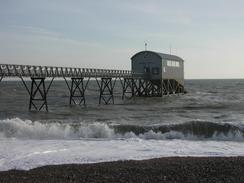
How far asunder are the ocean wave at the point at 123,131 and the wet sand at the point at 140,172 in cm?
729

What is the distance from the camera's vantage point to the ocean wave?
20.1 m

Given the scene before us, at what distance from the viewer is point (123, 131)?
22.0 meters

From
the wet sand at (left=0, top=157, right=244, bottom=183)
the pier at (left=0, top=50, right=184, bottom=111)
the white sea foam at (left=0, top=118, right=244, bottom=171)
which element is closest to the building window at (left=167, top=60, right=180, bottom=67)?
the pier at (left=0, top=50, right=184, bottom=111)

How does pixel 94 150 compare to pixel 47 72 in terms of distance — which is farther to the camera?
pixel 47 72

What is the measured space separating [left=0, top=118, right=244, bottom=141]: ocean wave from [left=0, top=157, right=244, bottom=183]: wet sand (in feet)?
23.9

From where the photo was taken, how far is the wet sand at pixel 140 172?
10.8 m

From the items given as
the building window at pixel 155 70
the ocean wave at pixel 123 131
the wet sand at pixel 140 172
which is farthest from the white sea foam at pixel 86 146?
the building window at pixel 155 70

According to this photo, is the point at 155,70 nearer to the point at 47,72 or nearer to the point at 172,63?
the point at 172,63

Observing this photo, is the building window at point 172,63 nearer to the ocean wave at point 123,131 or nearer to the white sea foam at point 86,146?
the ocean wave at point 123,131

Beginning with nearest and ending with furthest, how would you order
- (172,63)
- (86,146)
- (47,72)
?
1. (86,146)
2. (47,72)
3. (172,63)

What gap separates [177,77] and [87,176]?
4936cm

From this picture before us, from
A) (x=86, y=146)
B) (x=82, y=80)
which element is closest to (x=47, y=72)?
(x=82, y=80)

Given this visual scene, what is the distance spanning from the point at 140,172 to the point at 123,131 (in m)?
10.7

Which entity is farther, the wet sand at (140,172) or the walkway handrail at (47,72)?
the walkway handrail at (47,72)
